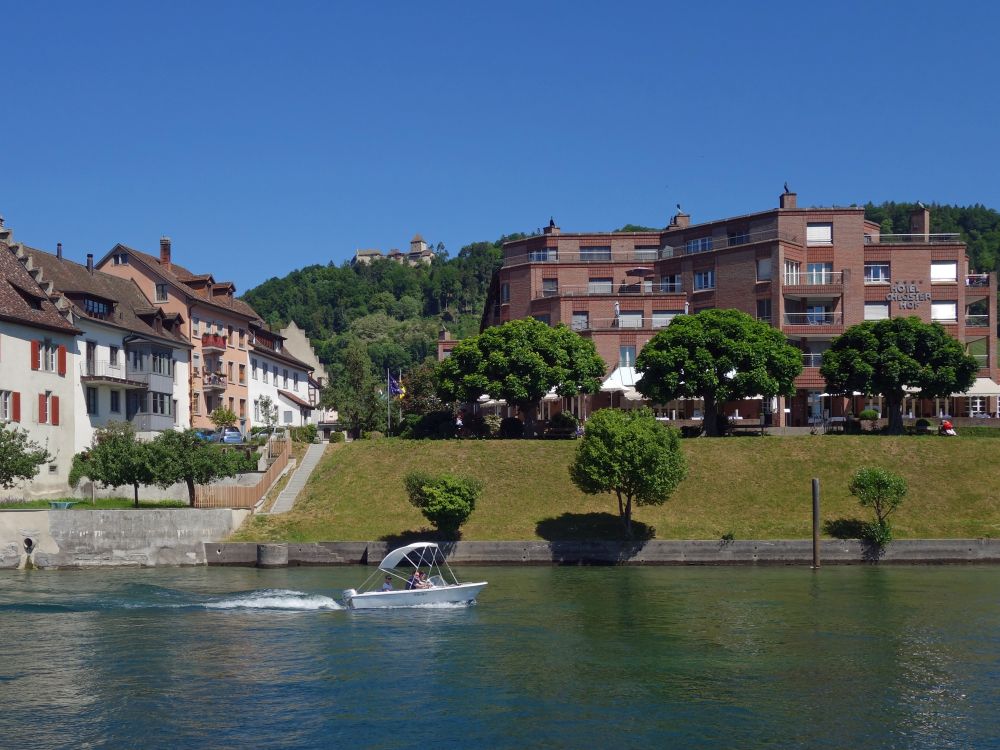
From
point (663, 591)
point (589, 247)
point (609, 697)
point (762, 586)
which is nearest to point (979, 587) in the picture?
point (762, 586)

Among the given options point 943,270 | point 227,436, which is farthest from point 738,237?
point 227,436

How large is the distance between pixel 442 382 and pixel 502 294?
2386cm

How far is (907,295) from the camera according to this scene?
96.2m

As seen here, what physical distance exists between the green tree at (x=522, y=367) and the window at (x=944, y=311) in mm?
31631

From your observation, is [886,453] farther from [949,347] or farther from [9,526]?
[9,526]

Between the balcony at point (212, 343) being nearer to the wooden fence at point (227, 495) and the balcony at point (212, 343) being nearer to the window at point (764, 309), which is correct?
the wooden fence at point (227, 495)

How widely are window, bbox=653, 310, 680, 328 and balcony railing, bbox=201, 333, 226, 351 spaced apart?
125 ft

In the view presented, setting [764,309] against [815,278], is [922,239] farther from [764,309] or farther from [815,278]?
[764,309]

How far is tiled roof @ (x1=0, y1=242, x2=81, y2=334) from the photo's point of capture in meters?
69.8

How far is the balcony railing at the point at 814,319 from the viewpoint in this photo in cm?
9494

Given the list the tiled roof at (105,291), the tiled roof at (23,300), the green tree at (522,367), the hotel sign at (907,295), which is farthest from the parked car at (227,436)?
the hotel sign at (907,295)

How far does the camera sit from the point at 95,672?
36.1 metres

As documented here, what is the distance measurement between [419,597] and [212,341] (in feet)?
165

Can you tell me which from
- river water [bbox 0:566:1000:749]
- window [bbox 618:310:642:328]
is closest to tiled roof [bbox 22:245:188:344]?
river water [bbox 0:566:1000:749]
